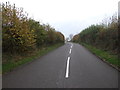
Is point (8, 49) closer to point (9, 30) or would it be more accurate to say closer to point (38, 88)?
point (9, 30)

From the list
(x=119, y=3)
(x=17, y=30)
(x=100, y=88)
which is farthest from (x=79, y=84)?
(x=119, y=3)

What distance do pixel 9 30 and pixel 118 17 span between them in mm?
11838

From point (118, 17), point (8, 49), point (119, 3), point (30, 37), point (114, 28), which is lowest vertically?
point (8, 49)

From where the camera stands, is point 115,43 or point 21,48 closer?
point 21,48

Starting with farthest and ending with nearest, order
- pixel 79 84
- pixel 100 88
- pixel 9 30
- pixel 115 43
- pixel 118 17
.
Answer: pixel 115 43 → pixel 118 17 → pixel 9 30 → pixel 79 84 → pixel 100 88

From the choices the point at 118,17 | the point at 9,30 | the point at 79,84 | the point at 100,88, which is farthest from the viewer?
the point at 118,17

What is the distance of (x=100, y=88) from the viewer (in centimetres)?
500

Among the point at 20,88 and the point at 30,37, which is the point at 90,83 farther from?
the point at 30,37

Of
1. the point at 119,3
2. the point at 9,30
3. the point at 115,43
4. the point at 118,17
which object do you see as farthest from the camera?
the point at 115,43

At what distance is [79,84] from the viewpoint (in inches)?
213

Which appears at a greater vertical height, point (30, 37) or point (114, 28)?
point (114, 28)

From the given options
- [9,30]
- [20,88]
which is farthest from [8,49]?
[20,88]

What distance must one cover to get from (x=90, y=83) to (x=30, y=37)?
9.57 metres

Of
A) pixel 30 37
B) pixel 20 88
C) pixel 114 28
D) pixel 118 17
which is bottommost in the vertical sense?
pixel 20 88
